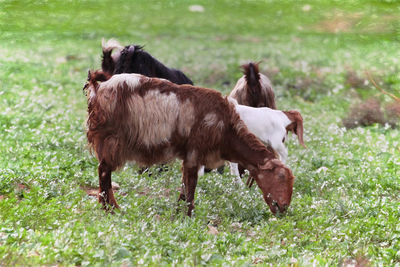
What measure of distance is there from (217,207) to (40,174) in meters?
2.49

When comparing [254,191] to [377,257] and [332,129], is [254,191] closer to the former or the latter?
[377,257]

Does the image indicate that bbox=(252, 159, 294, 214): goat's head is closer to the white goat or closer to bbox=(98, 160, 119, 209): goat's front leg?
the white goat

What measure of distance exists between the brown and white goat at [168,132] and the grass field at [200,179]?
467mm

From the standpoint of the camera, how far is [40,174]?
314 inches

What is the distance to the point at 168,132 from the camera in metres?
7.35

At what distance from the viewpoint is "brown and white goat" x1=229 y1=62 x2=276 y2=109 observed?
10.0 m

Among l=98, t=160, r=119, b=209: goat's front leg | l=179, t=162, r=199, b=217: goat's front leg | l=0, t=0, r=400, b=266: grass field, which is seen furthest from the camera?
l=179, t=162, r=199, b=217: goat's front leg

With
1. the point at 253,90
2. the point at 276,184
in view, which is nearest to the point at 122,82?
the point at 276,184

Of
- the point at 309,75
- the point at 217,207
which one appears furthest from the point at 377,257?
the point at 309,75

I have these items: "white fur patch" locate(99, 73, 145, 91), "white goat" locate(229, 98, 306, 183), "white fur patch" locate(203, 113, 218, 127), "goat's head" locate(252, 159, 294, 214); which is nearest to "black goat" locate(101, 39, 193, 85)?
"white goat" locate(229, 98, 306, 183)

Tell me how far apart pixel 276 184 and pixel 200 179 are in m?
1.94

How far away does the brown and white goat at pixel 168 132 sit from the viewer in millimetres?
7258

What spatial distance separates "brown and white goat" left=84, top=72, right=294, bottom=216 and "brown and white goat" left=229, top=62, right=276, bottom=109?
253 cm

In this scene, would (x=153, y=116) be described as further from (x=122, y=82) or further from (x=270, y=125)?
(x=270, y=125)
